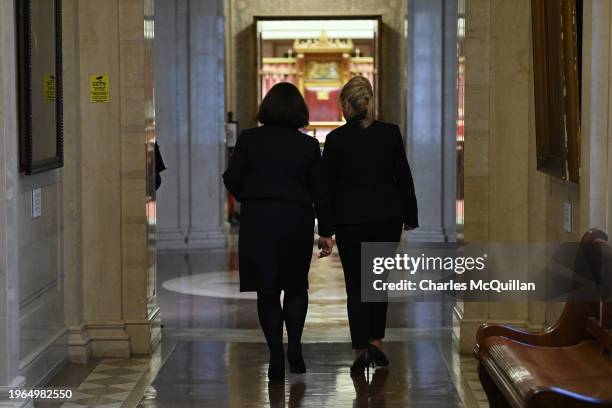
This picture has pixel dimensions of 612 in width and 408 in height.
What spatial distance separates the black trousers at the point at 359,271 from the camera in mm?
6863

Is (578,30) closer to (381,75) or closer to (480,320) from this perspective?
(480,320)

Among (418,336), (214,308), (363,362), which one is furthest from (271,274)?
(214,308)

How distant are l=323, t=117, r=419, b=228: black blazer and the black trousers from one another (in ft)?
0.18

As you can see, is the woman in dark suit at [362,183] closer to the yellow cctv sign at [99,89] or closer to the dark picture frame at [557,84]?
the dark picture frame at [557,84]

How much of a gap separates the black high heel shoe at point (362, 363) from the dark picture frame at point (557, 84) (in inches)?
58.4

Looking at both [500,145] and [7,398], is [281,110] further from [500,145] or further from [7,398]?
[7,398]

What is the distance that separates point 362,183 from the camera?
6.88 metres

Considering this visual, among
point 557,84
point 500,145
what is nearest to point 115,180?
point 500,145

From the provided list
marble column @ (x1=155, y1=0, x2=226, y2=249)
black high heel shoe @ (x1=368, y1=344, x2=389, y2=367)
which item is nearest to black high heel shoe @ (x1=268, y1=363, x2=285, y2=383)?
black high heel shoe @ (x1=368, y1=344, x2=389, y2=367)

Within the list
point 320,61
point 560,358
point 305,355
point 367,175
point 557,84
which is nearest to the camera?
point 560,358

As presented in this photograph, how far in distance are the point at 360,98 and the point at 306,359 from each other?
173 centimetres

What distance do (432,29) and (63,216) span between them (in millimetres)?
8274

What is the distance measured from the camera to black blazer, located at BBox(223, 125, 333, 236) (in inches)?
263

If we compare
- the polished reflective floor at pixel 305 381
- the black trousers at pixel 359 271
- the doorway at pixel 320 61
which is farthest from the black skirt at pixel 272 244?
the doorway at pixel 320 61
